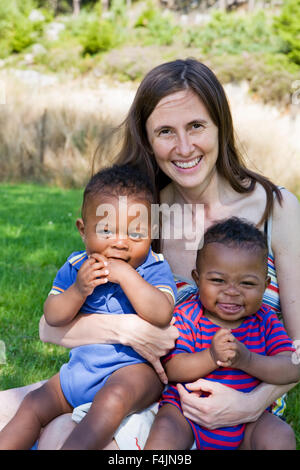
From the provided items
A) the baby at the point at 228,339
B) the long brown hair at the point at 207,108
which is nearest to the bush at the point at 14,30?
the long brown hair at the point at 207,108

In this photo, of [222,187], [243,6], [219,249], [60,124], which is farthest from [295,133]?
[243,6]

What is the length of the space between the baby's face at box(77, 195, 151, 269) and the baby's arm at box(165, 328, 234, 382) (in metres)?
0.45

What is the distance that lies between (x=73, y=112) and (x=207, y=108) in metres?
8.52

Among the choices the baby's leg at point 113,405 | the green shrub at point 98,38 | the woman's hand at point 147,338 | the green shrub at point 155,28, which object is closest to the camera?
the baby's leg at point 113,405

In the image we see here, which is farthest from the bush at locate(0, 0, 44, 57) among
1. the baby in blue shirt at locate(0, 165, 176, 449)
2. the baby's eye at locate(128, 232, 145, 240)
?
the baby's eye at locate(128, 232, 145, 240)

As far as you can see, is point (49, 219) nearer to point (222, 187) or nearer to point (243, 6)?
point (222, 187)

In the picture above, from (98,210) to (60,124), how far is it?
874 centimetres

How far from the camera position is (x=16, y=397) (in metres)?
2.54

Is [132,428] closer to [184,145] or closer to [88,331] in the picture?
[88,331]

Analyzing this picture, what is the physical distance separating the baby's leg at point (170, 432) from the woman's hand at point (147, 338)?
17 cm

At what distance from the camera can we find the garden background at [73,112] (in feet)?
16.0

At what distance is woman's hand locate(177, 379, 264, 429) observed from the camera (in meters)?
2.04

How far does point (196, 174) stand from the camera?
2611 millimetres

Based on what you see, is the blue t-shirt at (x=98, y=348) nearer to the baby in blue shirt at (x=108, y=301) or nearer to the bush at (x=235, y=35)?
the baby in blue shirt at (x=108, y=301)
